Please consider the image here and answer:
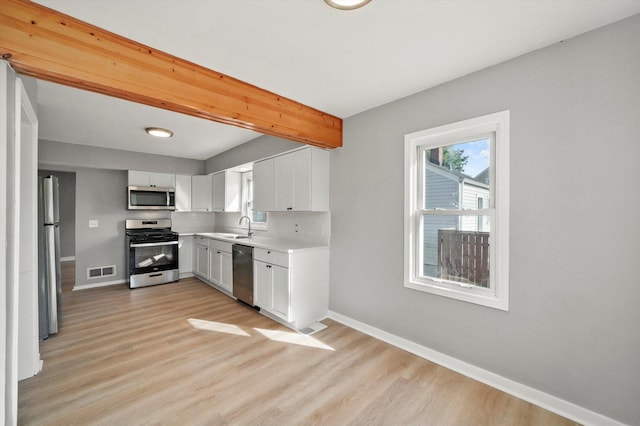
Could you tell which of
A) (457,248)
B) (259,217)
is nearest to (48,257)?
(259,217)

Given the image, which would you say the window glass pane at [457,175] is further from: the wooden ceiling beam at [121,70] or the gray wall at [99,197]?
the gray wall at [99,197]

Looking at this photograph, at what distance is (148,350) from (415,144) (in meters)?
3.33

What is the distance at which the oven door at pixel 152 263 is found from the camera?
188 inches

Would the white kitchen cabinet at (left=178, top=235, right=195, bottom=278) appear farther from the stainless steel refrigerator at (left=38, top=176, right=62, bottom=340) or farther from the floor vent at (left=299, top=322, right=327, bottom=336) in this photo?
the floor vent at (left=299, top=322, right=327, bottom=336)

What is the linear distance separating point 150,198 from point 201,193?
0.94m

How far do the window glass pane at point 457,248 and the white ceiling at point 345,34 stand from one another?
1271 mm

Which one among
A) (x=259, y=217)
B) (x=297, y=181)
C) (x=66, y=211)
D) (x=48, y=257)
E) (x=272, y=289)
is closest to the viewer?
(x=48, y=257)

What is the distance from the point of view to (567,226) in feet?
6.05

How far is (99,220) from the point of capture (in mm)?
5105

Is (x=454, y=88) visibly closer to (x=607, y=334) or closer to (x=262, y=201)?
(x=607, y=334)

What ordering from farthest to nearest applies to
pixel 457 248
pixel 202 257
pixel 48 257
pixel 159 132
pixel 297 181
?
1. pixel 202 257
2. pixel 159 132
3. pixel 297 181
4. pixel 48 257
5. pixel 457 248

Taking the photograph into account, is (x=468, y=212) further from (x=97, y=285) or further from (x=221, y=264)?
(x=97, y=285)

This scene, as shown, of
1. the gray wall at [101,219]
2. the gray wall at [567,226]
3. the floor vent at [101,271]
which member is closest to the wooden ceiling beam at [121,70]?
the gray wall at [567,226]

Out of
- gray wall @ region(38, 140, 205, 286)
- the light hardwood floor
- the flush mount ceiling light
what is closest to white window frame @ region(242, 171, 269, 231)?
gray wall @ region(38, 140, 205, 286)
